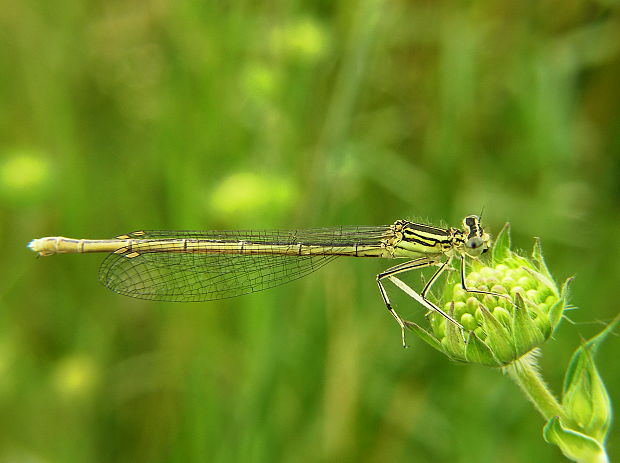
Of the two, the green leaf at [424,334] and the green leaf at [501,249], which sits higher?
the green leaf at [501,249]

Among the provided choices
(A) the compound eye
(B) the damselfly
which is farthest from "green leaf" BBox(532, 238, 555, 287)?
(B) the damselfly

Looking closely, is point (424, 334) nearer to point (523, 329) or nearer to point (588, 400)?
point (523, 329)

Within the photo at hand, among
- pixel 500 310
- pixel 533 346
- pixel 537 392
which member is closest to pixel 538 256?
pixel 500 310

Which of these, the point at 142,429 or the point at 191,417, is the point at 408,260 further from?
the point at 142,429

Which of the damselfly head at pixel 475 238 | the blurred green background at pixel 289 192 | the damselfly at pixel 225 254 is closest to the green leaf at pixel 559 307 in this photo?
the damselfly head at pixel 475 238

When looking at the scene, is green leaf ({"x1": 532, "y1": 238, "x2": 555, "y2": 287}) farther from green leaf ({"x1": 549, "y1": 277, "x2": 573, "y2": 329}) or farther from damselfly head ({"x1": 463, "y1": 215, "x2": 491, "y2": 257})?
damselfly head ({"x1": 463, "y1": 215, "x2": 491, "y2": 257})

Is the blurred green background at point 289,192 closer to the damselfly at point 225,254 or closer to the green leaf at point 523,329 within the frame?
the damselfly at point 225,254

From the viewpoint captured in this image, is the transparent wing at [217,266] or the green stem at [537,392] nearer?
the green stem at [537,392]

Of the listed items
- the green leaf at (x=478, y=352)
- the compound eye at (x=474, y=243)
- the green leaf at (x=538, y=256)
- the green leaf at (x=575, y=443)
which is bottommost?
the green leaf at (x=575, y=443)
